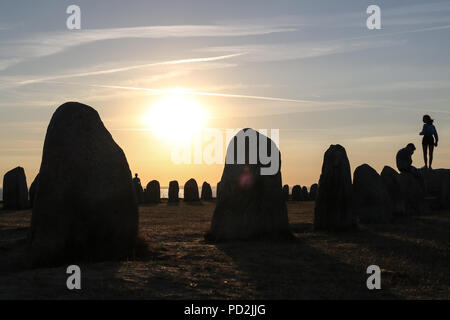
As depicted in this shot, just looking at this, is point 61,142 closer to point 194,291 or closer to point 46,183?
point 46,183

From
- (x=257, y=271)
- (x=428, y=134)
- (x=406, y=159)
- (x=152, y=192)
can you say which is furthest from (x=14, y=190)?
(x=257, y=271)

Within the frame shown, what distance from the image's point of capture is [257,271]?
8.19m

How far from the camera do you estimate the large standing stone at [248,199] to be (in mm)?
12016

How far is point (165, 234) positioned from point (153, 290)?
699 cm

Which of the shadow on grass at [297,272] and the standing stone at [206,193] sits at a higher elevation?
the standing stone at [206,193]

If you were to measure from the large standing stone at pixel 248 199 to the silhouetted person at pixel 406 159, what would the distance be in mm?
9457

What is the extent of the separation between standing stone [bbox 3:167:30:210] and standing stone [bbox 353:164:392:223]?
1799 centimetres

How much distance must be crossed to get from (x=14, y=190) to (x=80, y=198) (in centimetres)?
2004

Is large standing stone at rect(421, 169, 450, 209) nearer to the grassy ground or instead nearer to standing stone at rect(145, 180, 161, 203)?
the grassy ground

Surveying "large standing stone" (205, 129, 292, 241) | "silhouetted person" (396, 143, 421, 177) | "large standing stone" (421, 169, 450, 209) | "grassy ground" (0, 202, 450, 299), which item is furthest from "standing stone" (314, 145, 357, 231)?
"large standing stone" (421, 169, 450, 209)

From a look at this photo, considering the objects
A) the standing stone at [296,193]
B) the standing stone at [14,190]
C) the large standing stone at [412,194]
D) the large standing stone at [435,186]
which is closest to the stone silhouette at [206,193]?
the standing stone at [296,193]

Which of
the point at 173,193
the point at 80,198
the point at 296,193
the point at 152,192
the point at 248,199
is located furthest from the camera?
the point at 296,193

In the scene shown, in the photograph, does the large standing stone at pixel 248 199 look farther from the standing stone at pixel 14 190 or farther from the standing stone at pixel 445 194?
the standing stone at pixel 14 190

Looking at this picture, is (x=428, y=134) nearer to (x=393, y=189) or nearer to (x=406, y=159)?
(x=406, y=159)
